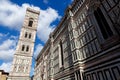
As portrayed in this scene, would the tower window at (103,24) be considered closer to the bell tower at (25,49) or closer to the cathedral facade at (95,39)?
the cathedral facade at (95,39)

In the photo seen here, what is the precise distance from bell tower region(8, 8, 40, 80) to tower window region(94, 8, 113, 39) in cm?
2602

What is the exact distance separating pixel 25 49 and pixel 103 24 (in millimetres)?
27815

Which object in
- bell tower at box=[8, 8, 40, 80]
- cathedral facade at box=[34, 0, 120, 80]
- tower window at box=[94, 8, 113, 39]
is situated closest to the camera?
cathedral facade at box=[34, 0, 120, 80]

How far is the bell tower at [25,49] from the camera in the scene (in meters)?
28.0

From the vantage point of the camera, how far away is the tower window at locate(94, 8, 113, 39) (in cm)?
802

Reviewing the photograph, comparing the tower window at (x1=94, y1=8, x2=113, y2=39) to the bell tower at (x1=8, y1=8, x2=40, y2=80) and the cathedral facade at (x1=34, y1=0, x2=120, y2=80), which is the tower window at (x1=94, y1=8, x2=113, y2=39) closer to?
the cathedral facade at (x1=34, y1=0, x2=120, y2=80)

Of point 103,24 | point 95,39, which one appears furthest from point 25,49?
point 103,24

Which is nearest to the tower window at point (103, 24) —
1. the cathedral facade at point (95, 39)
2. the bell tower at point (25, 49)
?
the cathedral facade at point (95, 39)

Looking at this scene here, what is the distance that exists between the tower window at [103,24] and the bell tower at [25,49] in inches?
1024

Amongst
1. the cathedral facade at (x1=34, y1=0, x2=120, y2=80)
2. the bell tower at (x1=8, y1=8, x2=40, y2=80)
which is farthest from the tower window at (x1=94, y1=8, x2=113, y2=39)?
the bell tower at (x1=8, y1=8, x2=40, y2=80)

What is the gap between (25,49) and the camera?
31.8m

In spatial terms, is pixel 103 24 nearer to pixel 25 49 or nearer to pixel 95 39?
pixel 95 39

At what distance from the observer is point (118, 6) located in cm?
711

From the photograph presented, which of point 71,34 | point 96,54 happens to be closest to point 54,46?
point 71,34
